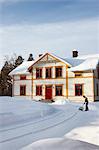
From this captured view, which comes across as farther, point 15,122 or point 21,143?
point 15,122

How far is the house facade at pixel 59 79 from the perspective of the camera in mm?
35844

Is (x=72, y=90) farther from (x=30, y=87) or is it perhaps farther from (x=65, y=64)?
(x=30, y=87)

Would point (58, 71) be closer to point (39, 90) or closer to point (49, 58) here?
point (49, 58)

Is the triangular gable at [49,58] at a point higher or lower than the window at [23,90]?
higher

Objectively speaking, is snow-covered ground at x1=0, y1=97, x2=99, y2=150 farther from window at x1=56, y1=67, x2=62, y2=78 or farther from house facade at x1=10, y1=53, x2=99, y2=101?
window at x1=56, y1=67, x2=62, y2=78

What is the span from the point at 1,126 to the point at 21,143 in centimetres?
325

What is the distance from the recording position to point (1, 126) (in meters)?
11.9

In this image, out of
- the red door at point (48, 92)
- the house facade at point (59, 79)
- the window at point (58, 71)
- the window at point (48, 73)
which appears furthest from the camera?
the window at point (48, 73)

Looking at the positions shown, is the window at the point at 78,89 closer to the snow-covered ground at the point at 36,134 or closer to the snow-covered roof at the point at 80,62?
the snow-covered roof at the point at 80,62

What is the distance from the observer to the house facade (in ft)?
118

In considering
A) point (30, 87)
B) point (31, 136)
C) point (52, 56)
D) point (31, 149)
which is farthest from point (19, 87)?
point (31, 149)

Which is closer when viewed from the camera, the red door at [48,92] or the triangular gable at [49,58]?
the triangular gable at [49,58]

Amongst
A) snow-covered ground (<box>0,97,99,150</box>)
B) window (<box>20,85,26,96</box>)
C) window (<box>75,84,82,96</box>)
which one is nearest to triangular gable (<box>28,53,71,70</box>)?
window (<box>75,84,82,96</box>)

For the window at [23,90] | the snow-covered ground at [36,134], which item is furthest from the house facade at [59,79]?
the snow-covered ground at [36,134]
